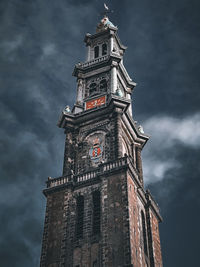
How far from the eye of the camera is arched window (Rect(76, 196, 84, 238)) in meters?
45.6

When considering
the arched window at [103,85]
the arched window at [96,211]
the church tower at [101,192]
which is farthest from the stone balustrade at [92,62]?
the arched window at [96,211]

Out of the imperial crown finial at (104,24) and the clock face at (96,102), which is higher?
the imperial crown finial at (104,24)

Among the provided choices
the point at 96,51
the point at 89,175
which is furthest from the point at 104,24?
the point at 89,175

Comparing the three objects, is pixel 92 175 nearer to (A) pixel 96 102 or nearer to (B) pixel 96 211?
(B) pixel 96 211

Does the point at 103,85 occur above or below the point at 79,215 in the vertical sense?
above

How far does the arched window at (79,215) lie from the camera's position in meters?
45.6

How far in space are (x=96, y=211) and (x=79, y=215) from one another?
2.10m

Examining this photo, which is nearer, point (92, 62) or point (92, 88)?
point (92, 88)

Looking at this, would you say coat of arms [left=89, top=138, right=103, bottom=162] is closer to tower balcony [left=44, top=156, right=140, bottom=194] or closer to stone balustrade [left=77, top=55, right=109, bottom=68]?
tower balcony [left=44, top=156, right=140, bottom=194]

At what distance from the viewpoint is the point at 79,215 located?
1860 inches

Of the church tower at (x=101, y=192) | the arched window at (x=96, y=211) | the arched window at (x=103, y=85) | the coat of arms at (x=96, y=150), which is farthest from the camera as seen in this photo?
the arched window at (x=103, y=85)

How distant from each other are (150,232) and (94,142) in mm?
13097

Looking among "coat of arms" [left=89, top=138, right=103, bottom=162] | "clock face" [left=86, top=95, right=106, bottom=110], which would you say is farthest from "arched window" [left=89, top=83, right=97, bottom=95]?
"coat of arms" [left=89, top=138, right=103, bottom=162]

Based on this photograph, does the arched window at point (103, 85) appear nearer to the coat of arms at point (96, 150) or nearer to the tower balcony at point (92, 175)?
the coat of arms at point (96, 150)
